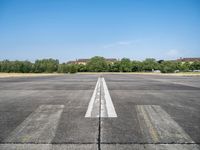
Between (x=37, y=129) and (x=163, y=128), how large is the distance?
8.71 feet

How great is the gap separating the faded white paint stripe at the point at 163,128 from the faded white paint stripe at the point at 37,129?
1986 mm

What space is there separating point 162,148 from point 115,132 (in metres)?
1.00

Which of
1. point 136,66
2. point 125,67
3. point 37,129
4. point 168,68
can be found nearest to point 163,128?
point 37,129

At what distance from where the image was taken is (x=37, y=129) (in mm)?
3840

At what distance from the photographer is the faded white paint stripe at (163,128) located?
3303 mm

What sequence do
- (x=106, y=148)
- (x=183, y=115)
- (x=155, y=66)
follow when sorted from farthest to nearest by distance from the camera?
(x=155, y=66)
(x=183, y=115)
(x=106, y=148)

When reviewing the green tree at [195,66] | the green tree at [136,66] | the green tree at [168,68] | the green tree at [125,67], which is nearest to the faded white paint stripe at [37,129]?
the green tree at [168,68]

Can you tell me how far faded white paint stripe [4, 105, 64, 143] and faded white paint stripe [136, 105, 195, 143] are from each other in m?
1.99

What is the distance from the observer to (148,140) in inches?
128

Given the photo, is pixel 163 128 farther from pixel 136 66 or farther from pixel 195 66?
pixel 195 66

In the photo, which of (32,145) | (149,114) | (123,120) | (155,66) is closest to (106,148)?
(32,145)

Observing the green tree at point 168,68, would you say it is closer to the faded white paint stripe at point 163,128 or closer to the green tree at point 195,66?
the green tree at point 195,66

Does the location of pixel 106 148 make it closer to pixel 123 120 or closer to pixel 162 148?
pixel 162 148

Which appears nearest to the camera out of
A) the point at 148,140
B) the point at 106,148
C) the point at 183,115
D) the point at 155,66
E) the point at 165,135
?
the point at 106,148
